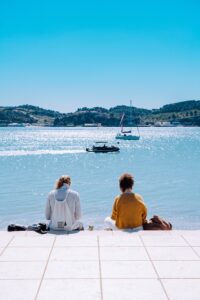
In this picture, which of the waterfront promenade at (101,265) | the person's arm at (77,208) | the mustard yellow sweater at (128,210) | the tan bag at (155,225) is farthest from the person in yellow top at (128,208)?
the person's arm at (77,208)

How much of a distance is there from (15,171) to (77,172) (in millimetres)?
6773

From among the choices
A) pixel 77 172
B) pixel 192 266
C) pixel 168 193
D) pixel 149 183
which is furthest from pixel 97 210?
pixel 77 172

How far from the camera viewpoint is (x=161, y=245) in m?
7.66

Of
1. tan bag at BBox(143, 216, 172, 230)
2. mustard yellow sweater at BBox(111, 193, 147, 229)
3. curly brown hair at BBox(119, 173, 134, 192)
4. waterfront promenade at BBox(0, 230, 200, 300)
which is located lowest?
tan bag at BBox(143, 216, 172, 230)

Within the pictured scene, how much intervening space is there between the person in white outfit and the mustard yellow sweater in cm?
75

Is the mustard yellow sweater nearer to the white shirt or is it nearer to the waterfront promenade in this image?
the waterfront promenade

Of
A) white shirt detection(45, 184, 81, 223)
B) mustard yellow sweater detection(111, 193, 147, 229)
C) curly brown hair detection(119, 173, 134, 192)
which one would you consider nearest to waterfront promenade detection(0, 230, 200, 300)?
mustard yellow sweater detection(111, 193, 147, 229)

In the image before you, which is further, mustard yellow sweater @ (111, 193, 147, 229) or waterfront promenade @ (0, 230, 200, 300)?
mustard yellow sweater @ (111, 193, 147, 229)

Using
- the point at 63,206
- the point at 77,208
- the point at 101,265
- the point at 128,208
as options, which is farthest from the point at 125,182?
the point at 101,265

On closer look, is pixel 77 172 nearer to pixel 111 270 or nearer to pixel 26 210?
pixel 26 210

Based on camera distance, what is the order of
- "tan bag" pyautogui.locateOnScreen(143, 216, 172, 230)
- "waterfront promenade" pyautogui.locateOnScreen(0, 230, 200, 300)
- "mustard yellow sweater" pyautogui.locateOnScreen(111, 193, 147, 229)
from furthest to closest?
"tan bag" pyautogui.locateOnScreen(143, 216, 172, 230) → "mustard yellow sweater" pyautogui.locateOnScreen(111, 193, 147, 229) → "waterfront promenade" pyautogui.locateOnScreen(0, 230, 200, 300)

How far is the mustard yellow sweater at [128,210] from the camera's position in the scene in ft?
28.1

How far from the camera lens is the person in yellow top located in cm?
858

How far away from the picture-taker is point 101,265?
21.6ft
